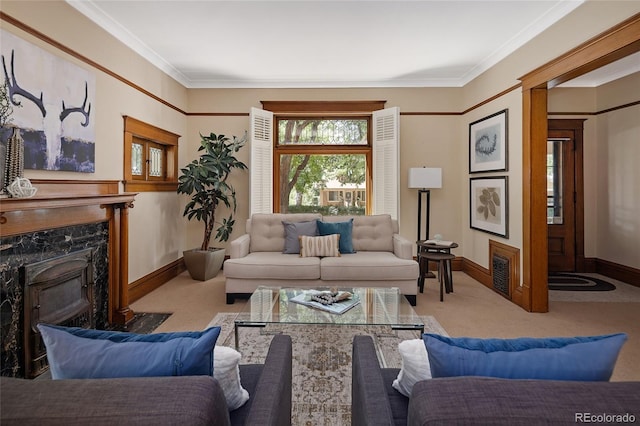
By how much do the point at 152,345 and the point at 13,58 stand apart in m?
2.51

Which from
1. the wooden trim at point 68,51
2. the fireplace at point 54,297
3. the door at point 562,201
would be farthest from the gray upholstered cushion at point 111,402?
the door at point 562,201

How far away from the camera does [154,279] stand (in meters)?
4.12

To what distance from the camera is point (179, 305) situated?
11.7 ft

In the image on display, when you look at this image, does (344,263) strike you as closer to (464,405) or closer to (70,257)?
(70,257)

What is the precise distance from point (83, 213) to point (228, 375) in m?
2.30

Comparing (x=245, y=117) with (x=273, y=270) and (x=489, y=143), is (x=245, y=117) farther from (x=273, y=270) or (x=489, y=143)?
(x=489, y=143)

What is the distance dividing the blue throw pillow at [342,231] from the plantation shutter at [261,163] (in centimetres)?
129

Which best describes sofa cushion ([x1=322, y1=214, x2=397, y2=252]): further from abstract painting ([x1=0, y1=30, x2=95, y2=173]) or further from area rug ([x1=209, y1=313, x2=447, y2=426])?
abstract painting ([x1=0, y1=30, x2=95, y2=173])

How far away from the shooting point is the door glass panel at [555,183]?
5059mm

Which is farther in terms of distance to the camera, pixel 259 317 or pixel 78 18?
pixel 78 18

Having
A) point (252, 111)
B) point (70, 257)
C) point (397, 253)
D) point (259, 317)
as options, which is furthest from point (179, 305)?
point (252, 111)

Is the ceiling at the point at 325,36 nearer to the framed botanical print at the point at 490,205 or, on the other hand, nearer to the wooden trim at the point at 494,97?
the wooden trim at the point at 494,97

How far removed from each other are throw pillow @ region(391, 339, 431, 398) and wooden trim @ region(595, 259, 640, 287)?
16.1 feet

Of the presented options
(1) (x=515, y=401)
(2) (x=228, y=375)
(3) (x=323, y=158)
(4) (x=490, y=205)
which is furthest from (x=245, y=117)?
(1) (x=515, y=401)
